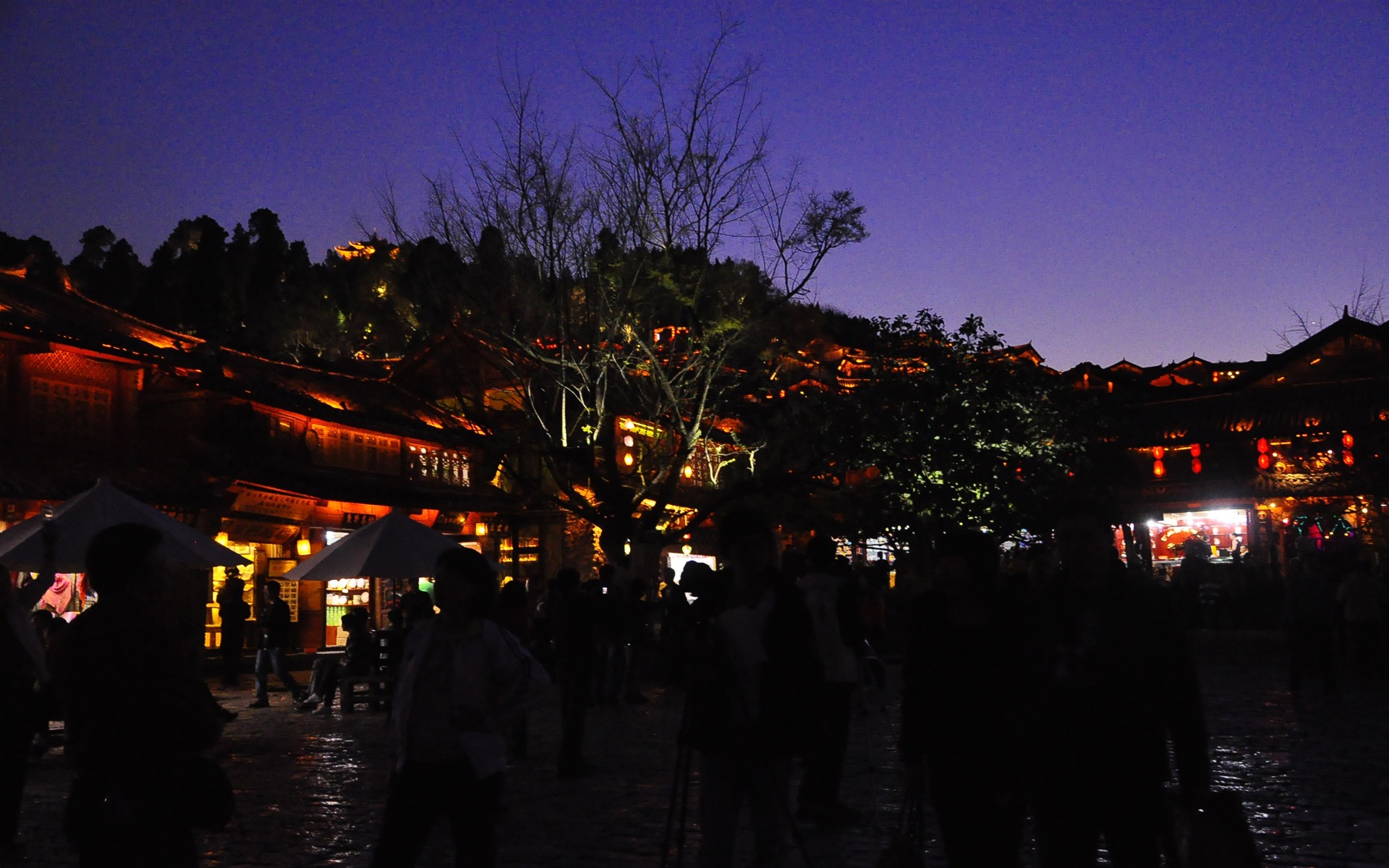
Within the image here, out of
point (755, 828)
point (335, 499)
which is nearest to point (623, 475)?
point (335, 499)

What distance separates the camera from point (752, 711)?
4922 mm

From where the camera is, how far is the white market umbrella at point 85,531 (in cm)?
1288

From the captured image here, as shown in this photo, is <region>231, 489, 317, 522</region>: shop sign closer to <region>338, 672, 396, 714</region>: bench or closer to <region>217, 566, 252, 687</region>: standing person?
<region>217, 566, 252, 687</region>: standing person

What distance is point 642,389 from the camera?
25766 millimetres

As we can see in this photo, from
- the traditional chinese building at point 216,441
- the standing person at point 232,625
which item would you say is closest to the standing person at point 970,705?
the standing person at point 232,625

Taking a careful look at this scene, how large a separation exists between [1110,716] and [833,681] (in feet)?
13.2

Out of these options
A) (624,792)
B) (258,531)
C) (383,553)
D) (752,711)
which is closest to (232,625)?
(258,531)

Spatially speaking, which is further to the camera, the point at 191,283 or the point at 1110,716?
the point at 191,283

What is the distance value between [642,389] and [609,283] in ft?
9.82

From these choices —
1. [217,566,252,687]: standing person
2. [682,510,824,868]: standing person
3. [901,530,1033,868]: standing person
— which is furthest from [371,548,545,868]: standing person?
[217,566,252,687]: standing person

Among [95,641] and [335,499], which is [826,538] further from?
[335,499]

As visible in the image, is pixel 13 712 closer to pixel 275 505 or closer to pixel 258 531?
pixel 258 531

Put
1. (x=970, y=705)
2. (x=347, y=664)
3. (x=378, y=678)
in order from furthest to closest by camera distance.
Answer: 1. (x=347, y=664)
2. (x=378, y=678)
3. (x=970, y=705)

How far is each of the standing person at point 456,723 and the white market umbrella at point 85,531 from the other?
Answer: 31.5 ft
